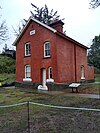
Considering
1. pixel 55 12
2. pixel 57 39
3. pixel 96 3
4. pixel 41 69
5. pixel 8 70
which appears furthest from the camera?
pixel 55 12

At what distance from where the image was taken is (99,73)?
51.2 meters

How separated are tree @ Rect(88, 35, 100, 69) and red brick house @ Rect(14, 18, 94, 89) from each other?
88.3 ft

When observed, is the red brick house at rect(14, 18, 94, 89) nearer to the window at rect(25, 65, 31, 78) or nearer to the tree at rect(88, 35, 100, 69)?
the window at rect(25, 65, 31, 78)

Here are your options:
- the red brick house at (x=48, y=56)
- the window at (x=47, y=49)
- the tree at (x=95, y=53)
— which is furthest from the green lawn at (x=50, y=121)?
the tree at (x=95, y=53)

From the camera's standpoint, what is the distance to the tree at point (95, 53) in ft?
182

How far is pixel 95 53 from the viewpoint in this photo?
201 feet

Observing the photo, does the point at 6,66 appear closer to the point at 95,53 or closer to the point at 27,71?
the point at 27,71

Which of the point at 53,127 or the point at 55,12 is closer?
the point at 53,127

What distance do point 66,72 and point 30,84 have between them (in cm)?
475

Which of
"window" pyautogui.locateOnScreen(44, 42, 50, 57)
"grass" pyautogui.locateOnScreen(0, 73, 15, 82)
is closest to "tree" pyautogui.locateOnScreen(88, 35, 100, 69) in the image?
"grass" pyautogui.locateOnScreen(0, 73, 15, 82)

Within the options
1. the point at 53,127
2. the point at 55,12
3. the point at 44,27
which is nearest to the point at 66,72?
the point at 44,27

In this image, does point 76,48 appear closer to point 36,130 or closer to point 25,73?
point 25,73

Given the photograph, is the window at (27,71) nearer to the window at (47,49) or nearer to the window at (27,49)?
the window at (27,49)

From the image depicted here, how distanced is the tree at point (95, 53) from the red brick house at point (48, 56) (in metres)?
26.9
